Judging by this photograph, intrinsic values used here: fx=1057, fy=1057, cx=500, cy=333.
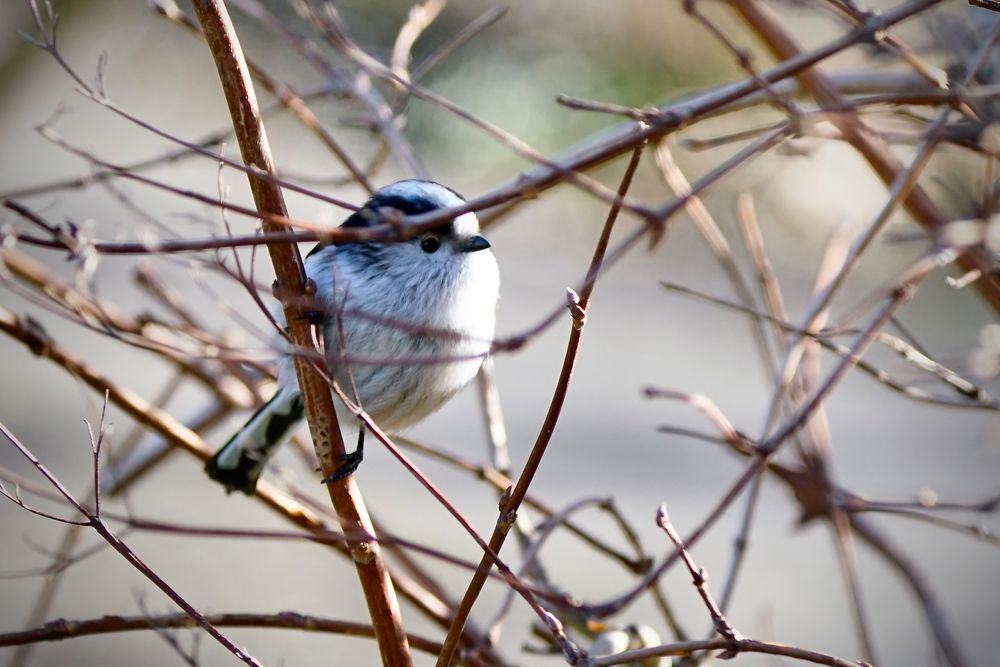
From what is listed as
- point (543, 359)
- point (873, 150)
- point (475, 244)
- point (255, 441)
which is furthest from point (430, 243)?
point (543, 359)

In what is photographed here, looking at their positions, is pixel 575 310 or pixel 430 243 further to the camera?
pixel 430 243

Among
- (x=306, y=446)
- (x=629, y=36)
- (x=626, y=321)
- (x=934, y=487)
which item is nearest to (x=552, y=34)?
(x=629, y=36)

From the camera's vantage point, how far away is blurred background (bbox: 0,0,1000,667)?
3814mm

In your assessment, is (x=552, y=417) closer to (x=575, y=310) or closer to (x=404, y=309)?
(x=575, y=310)

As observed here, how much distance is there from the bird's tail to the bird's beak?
1.44 ft

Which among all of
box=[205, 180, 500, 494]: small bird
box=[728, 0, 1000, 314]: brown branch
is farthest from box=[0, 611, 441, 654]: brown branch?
box=[728, 0, 1000, 314]: brown branch

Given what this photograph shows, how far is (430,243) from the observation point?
6.72ft

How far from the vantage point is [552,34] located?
7.35m

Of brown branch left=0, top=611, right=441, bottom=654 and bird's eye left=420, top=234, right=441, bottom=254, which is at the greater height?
bird's eye left=420, top=234, right=441, bottom=254

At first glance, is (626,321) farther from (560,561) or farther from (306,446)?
(306,446)

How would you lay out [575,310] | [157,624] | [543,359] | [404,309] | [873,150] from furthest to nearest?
[543,359] < [404,309] < [873,150] < [157,624] < [575,310]

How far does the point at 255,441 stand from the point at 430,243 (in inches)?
21.4

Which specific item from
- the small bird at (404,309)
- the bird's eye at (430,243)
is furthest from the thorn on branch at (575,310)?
the bird's eye at (430,243)

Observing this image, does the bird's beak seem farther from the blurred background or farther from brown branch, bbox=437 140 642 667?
brown branch, bbox=437 140 642 667
